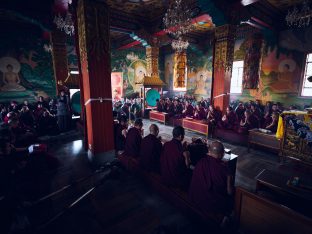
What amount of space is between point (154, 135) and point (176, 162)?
834 mm

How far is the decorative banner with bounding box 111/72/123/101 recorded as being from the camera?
591 inches

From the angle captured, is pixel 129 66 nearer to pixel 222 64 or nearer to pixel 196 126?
pixel 196 126

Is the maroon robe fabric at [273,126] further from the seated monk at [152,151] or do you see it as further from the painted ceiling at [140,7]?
the painted ceiling at [140,7]

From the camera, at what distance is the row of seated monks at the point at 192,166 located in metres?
2.49

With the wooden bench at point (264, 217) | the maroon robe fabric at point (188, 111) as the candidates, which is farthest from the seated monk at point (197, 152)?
the maroon robe fabric at point (188, 111)

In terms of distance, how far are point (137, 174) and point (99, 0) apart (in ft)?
14.0

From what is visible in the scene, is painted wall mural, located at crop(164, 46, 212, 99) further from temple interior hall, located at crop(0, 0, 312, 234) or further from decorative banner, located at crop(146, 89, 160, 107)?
decorative banner, located at crop(146, 89, 160, 107)

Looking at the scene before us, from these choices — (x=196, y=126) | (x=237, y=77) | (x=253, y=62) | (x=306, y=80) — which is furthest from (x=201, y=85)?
(x=196, y=126)

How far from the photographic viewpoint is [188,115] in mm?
9539

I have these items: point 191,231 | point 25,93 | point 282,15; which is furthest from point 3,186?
point 282,15

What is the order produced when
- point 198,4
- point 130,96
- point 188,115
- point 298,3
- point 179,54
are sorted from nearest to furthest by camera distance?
point 198,4, point 298,3, point 179,54, point 188,115, point 130,96

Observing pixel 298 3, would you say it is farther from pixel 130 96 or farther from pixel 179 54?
pixel 130 96

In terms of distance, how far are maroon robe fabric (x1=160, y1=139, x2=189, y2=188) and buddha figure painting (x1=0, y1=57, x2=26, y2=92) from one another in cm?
1142

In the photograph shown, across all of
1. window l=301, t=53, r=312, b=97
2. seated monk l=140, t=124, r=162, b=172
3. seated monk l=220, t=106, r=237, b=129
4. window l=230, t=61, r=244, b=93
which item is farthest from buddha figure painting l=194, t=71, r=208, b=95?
seated monk l=140, t=124, r=162, b=172
